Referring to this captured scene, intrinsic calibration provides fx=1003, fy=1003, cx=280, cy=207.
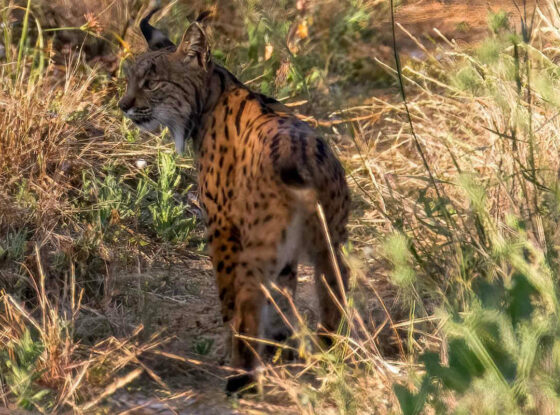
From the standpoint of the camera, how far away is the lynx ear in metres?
4.30

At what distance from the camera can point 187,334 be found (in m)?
4.46

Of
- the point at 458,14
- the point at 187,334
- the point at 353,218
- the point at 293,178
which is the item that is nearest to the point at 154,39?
the point at 187,334

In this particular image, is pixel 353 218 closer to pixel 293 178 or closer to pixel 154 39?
pixel 154 39

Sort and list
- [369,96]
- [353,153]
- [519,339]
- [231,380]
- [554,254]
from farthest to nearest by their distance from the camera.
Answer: [369,96] → [353,153] → [231,380] → [554,254] → [519,339]

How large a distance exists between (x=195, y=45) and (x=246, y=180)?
856 mm

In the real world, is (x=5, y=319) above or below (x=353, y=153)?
below

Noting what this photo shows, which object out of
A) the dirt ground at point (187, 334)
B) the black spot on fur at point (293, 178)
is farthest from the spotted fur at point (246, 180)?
the dirt ground at point (187, 334)

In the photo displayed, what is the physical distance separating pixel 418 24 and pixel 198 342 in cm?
458

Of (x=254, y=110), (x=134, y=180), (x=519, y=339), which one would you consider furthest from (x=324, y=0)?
(x=519, y=339)

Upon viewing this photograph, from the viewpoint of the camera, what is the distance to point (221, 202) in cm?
396

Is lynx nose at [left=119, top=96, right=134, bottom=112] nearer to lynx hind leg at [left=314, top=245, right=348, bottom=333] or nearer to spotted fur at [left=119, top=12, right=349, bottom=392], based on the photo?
spotted fur at [left=119, top=12, right=349, bottom=392]

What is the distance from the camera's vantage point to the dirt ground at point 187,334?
3627 millimetres

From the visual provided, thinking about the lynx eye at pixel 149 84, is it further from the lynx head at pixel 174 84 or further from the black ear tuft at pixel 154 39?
the black ear tuft at pixel 154 39

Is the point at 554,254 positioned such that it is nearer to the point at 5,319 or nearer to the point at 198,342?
the point at 198,342
